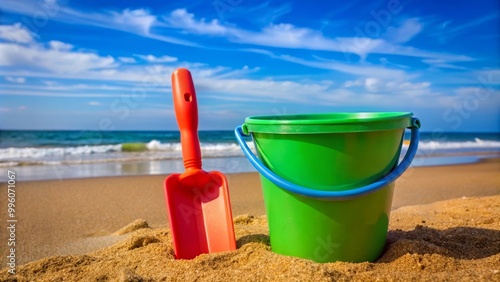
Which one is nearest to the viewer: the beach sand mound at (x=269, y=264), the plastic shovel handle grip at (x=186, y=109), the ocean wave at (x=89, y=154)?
the beach sand mound at (x=269, y=264)

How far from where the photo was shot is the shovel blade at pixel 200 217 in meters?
2.19

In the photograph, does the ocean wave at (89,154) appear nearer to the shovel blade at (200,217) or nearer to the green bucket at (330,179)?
the shovel blade at (200,217)

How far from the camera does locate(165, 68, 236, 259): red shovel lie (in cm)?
217

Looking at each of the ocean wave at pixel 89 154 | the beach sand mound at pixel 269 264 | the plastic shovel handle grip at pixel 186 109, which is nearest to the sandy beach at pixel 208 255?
the beach sand mound at pixel 269 264

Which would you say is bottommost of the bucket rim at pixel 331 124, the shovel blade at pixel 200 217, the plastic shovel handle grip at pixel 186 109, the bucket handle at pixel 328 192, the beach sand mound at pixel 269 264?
the beach sand mound at pixel 269 264

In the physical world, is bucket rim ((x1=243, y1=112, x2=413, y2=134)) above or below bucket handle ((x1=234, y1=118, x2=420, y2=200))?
above

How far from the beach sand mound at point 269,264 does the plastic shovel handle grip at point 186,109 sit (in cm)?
55

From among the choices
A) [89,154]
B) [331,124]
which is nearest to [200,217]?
[331,124]

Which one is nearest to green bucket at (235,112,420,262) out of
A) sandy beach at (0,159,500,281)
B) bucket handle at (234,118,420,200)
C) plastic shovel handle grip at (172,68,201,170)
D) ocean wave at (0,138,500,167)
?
bucket handle at (234,118,420,200)

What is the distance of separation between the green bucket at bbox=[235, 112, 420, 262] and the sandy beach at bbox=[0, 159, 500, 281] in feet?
0.34

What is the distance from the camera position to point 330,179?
1.78 meters

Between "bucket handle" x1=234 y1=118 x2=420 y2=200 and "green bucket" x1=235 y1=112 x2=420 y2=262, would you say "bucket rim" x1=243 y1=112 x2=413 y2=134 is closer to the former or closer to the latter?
"green bucket" x1=235 y1=112 x2=420 y2=262

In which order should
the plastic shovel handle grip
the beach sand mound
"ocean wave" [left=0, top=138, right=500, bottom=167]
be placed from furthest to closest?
"ocean wave" [left=0, top=138, right=500, bottom=167] → the plastic shovel handle grip → the beach sand mound

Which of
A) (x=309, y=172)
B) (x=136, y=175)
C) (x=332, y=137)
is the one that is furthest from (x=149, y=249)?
(x=136, y=175)
